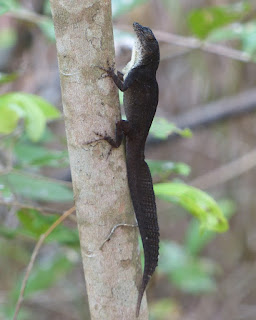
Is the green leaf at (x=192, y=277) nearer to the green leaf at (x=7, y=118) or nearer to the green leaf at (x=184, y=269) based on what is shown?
the green leaf at (x=184, y=269)

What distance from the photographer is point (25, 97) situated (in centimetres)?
240

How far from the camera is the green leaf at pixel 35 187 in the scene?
250 cm

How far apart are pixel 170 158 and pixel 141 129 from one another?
4733 mm

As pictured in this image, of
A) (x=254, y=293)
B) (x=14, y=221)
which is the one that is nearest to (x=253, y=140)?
(x=254, y=293)

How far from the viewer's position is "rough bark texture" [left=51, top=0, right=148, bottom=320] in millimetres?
1625

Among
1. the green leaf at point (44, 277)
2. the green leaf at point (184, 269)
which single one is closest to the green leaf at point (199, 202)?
the green leaf at point (44, 277)

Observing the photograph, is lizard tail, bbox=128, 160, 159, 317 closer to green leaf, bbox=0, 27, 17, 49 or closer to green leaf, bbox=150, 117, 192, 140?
green leaf, bbox=150, 117, 192, 140

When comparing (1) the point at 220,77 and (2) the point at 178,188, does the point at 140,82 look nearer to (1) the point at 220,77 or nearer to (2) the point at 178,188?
(2) the point at 178,188

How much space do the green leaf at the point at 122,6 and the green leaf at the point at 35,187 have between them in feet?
5.00

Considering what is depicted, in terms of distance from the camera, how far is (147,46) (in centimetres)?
237

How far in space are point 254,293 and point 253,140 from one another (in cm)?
207

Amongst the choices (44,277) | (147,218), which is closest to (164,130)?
(147,218)

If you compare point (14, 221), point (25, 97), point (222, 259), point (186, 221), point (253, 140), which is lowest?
point (25, 97)

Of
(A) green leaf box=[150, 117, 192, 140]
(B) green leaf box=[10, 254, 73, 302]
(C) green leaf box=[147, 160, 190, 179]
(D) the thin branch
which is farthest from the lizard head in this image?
(D) the thin branch
